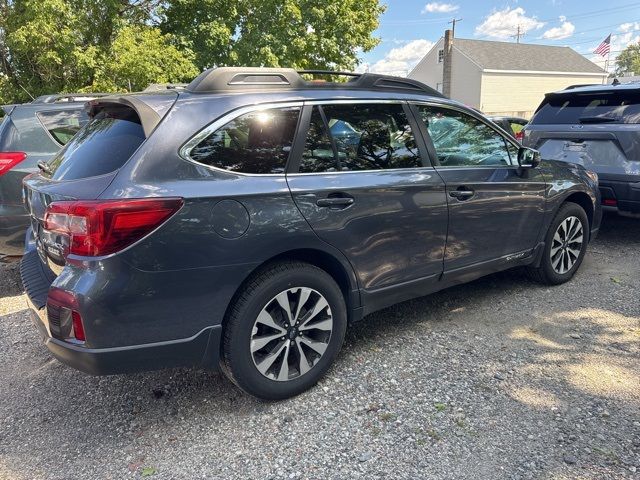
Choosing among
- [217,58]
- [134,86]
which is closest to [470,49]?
[217,58]

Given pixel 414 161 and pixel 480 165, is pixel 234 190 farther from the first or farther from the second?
pixel 480 165

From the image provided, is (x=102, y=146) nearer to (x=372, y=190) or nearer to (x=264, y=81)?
(x=264, y=81)

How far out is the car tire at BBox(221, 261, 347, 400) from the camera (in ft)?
8.79

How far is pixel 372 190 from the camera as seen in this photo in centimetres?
311

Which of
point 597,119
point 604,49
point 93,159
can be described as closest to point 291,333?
point 93,159

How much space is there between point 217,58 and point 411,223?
1523cm

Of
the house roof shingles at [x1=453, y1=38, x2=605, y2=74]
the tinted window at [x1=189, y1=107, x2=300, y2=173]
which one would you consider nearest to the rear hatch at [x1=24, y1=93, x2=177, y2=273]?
the tinted window at [x1=189, y1=107, x2=300, y2=173]

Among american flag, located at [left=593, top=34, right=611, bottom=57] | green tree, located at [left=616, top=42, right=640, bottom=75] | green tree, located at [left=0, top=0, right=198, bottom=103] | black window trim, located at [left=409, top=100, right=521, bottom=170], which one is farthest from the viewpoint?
green tree, located at [left=616, top=42, right=640, bottom=75]

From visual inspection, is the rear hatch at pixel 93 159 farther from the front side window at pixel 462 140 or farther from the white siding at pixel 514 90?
the white siding at pixel 514 90

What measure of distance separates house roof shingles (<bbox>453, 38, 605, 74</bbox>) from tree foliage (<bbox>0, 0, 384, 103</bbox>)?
26.1 metres

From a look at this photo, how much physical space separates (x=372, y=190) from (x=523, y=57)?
46.8m

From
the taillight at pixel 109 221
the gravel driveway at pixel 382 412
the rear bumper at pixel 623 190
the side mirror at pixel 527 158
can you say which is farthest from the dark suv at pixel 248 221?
the rear bumper at pixel 623 190

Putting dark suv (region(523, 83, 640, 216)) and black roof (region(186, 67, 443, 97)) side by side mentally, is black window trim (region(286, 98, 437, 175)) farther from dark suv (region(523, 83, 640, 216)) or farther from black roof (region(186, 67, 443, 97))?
dark suv (region(523, 83, 640, 216))

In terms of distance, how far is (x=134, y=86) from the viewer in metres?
13.1
